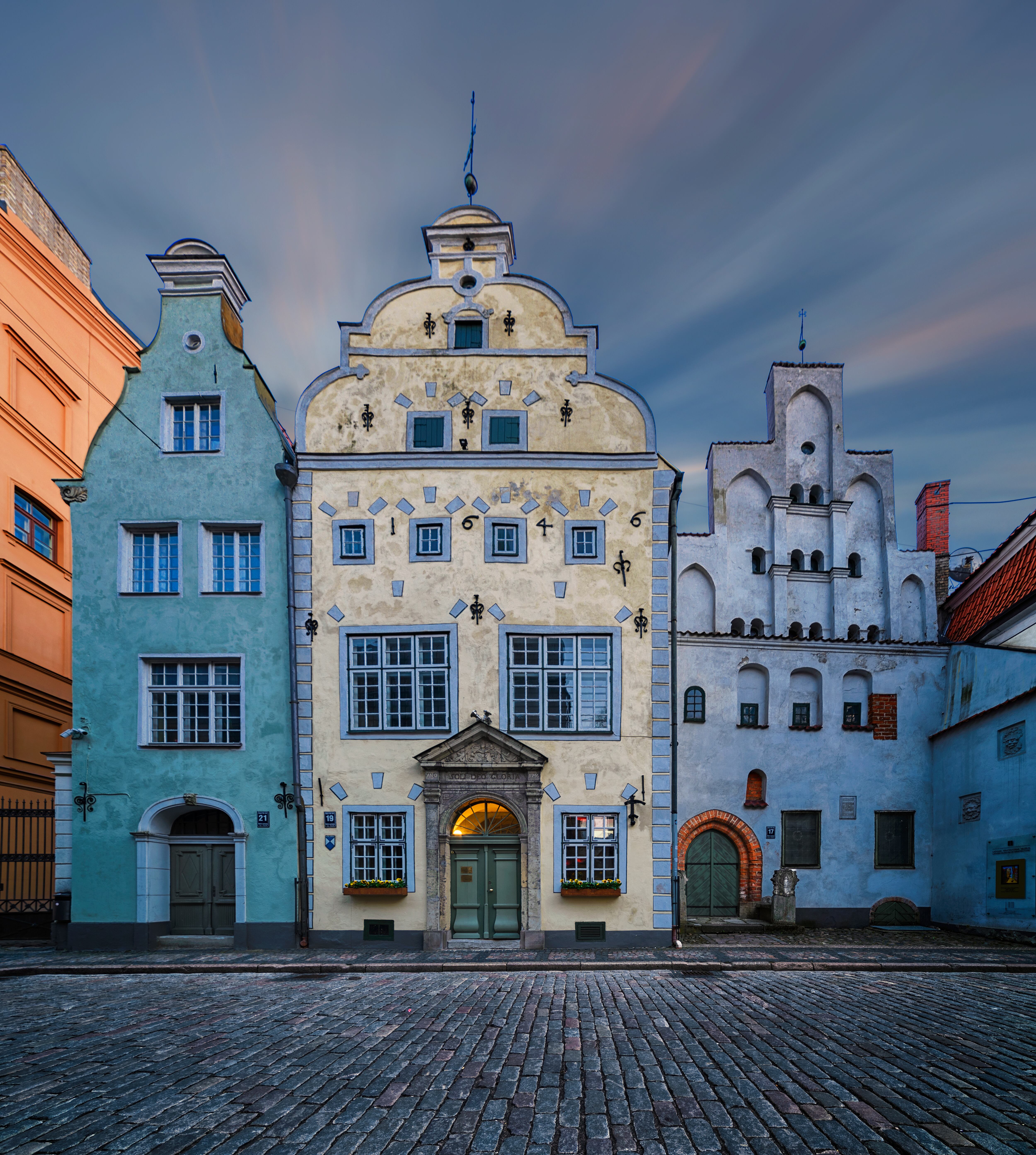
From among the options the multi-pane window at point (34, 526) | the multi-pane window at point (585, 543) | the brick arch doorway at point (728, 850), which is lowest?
the brick arch doorway at point (728, 850)

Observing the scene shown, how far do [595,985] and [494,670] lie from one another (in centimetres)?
673

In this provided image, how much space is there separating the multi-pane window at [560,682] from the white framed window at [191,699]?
608cm

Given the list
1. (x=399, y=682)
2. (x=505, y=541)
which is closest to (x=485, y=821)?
(x=399, y=682)

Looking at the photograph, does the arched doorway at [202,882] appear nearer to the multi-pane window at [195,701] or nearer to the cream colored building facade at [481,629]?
the multi-pane window at [195,701]

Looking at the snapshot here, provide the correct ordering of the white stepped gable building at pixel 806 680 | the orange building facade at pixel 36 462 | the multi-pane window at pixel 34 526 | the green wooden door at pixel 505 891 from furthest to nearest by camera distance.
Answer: the multi-pane window at pixel 34 526
the orange building facade at pixel 36 462
the white stepped gable building at pixel 806 680
the green wooden door at pixel 505 891

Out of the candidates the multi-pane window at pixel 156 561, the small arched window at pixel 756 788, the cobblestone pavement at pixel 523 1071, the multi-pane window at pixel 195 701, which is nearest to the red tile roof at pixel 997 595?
the small arched window at pixel 756 788

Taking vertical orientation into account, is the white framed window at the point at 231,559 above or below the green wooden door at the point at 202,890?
above

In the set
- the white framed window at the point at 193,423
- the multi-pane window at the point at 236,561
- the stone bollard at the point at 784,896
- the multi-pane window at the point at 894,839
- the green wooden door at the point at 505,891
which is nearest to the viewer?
the green wooden door at the point at 505,891

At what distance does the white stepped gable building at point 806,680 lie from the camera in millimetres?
22141

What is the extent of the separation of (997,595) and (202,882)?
20.3 meters

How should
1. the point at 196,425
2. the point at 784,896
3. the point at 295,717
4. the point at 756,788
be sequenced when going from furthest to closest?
the point at 756,788 → the point at 784,896 → the point at 196,425 → the point at 295,717

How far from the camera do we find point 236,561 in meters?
18.7

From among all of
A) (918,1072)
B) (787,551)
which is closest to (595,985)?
(918,1072)

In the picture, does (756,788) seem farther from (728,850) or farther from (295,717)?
(295,717)
